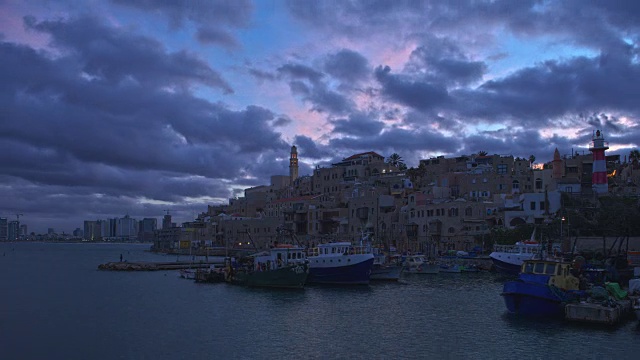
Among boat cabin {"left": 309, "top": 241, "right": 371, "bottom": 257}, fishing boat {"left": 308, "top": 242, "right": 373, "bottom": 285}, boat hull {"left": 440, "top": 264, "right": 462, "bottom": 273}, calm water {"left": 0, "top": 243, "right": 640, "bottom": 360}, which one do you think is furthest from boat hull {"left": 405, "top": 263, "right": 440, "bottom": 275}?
boat cabin {"left": 309, "top": 241, "right": 371, "bottom": 257}

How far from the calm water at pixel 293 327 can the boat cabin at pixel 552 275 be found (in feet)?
10.5


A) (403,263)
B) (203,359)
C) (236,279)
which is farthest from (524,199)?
(203,359)

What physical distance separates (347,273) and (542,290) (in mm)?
24721

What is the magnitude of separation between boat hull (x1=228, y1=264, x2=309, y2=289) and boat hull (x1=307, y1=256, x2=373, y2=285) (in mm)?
3106

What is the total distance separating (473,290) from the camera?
53344mm

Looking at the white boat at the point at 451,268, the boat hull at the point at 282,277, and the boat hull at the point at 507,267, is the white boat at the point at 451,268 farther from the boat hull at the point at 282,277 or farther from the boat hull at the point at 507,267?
the boat hull at the point at 282,277

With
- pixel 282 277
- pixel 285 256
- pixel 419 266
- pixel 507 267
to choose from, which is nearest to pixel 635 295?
pixel 507 267

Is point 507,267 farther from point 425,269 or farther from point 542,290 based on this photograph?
point 542,290

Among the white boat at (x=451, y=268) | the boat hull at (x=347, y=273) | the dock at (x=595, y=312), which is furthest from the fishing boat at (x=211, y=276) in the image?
the dock at (x=595, y=312)

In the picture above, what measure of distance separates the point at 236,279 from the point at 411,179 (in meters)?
72.9

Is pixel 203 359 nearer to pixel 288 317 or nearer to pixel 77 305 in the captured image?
pixel 288 317

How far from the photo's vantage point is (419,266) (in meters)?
74.6

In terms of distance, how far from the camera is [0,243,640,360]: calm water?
92.6ft

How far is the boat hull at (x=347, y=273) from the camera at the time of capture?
56625 mm
